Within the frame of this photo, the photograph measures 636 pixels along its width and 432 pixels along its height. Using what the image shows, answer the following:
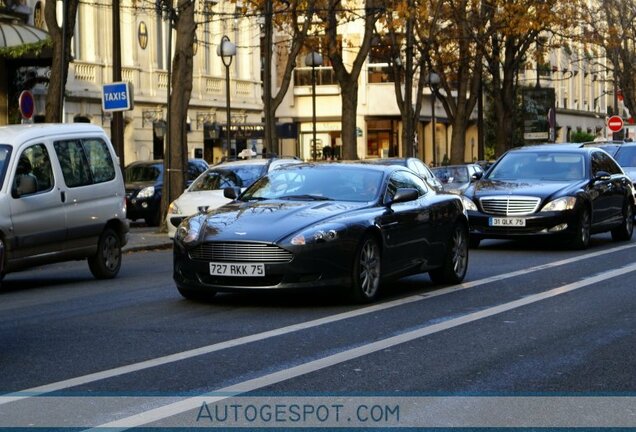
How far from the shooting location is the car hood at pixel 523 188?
21344 mm

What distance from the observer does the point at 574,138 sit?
91.7 m

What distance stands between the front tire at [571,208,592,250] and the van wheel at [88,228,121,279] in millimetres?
7318

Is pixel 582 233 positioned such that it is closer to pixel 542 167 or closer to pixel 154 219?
pixel 542 167

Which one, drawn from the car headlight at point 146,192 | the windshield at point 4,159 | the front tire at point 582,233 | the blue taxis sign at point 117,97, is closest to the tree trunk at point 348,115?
the car headlight at point 146,192

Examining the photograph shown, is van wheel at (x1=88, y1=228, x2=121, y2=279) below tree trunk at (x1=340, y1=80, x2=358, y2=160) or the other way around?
below

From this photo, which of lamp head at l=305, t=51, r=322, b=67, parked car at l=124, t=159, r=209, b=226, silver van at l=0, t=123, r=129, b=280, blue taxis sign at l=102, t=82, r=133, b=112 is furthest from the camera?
lamp head at l=305, t=51, r=322, b=67

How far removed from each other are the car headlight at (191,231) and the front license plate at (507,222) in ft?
29.0

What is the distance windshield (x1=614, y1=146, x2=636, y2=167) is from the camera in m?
32.8

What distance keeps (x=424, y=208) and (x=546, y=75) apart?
3267 inches

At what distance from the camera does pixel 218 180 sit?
26016 mm

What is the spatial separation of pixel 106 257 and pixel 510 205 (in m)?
6.74

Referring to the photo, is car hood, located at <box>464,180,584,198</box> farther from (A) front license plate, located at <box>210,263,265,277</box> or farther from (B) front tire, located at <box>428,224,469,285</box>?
(A) front license plate, located at <box>210,263,265,277</box>

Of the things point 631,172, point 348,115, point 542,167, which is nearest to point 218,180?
point 542,167

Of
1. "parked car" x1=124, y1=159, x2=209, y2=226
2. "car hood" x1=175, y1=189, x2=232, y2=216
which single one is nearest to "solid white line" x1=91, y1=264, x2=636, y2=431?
"car hood" x1=175, y1=189, x2=232, y2=216
